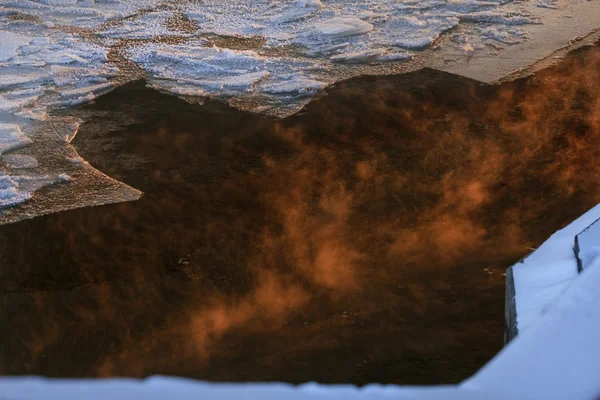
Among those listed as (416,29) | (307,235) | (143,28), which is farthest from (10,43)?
(307,235)

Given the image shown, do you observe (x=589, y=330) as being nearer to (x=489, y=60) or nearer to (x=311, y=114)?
(x=311, y=114)

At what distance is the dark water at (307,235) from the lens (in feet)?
8.28

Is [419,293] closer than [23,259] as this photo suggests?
Yes

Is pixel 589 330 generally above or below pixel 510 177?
above

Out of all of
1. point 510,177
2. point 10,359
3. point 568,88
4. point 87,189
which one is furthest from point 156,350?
point 568,88

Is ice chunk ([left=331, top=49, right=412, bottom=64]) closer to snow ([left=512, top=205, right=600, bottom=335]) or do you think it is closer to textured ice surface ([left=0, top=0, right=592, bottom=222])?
textured ice surface ([left=0, top=0, right=592, bottom=222])

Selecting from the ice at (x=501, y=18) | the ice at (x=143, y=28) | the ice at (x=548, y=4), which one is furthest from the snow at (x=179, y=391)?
the ice at (x=548, y=4)

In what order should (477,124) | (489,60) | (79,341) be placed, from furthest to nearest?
(489,60), (477,124), (79,341)

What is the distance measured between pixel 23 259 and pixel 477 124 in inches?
100

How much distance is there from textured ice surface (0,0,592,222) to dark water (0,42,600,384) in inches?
10.6

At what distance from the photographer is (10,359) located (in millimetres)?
2547

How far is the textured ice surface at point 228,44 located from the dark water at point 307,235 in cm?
27

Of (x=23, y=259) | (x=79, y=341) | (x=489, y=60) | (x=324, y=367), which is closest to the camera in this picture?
(x=324, y=367)

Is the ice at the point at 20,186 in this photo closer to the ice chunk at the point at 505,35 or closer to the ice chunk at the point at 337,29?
the ice chunk at the point at 337,29
